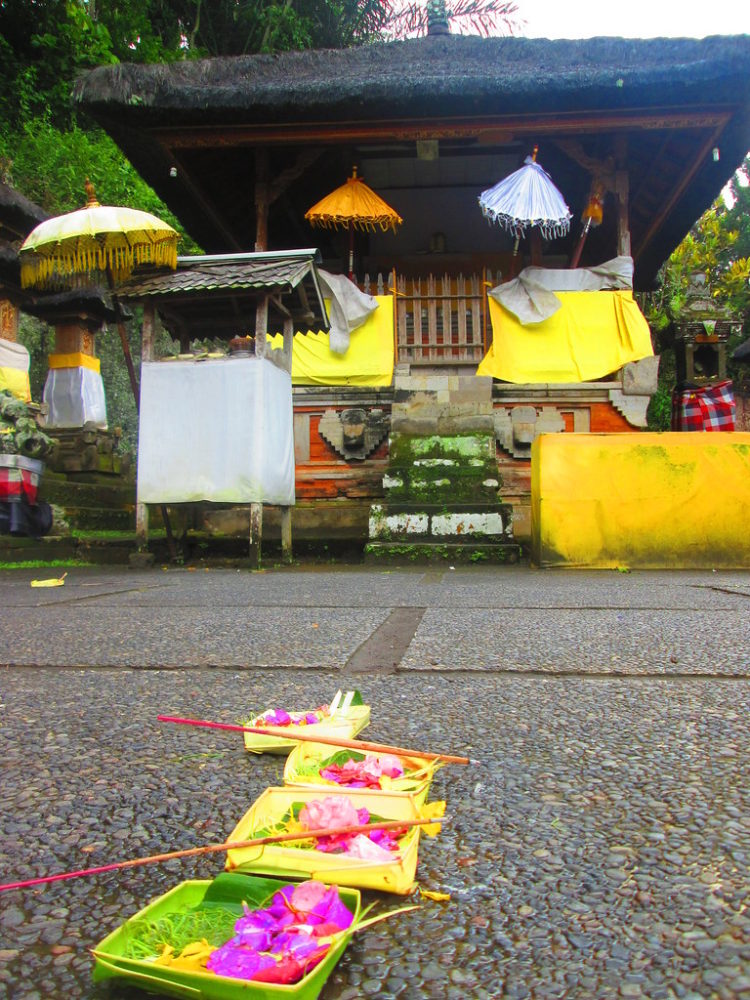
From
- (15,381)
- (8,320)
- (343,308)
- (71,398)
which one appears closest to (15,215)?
(8,320)

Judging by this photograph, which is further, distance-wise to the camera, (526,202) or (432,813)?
(526,202)

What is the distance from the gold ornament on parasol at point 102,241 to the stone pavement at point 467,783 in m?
4.04

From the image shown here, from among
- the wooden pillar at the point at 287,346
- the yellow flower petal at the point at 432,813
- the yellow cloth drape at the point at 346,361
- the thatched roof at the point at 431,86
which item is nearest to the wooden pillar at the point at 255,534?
the wooden pillar at the point at 287,346

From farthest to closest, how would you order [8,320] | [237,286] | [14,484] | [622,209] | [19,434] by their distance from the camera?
1. [8,320]
2. [622,209]
3. [19,434]
4. [14,484]
5. [237,286]

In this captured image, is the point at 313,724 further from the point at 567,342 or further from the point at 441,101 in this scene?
the point at 441,101

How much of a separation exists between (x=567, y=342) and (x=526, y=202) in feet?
4.60

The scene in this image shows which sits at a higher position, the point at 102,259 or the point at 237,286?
the point at 102,259

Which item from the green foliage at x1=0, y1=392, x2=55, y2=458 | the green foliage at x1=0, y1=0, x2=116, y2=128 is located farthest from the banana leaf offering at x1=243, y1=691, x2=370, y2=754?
the green foliage at x1=0, y1=0, x2=116, y2=128

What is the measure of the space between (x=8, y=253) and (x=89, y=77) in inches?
95.1

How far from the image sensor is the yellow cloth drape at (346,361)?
7.81 meters

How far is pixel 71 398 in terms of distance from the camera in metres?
11.5

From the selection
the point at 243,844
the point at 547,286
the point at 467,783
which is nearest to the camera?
the point at 243,844

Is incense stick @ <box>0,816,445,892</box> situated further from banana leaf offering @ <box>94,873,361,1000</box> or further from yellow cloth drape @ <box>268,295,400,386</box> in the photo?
yellow cloth drape @ <box>268,295,400,386</box>

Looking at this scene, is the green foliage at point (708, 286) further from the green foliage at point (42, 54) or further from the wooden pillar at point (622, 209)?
the green foliage at point (42, 54)
